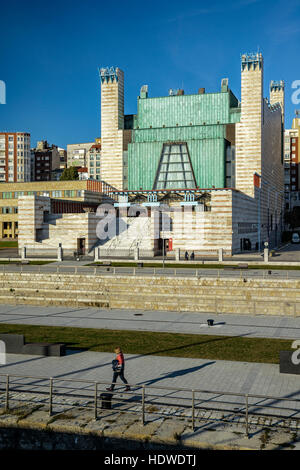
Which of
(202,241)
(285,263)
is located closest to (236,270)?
(285,263)

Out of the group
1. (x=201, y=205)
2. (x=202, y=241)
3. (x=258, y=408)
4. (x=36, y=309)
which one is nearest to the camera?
(x=258, y=408)

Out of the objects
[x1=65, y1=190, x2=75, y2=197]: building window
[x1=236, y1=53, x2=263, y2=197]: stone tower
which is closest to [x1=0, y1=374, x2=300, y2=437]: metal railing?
[x1=236, y1=53, x2=263, y2=197]: stone tower

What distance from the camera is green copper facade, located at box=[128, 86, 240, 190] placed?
251 feet

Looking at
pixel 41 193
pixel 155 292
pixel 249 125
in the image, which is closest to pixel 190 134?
pixel 249 125

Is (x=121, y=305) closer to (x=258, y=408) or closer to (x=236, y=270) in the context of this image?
(x=236, y=270)

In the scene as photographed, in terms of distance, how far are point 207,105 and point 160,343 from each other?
6403 centimetres

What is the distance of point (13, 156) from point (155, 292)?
111446 millimetres

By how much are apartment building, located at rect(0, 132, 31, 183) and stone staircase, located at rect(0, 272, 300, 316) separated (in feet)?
337

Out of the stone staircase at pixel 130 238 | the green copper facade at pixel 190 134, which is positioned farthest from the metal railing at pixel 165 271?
the green copper facade at pixel 190 134

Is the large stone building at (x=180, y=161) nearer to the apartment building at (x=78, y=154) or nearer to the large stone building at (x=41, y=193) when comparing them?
the large stone building at (x=41, y=193)

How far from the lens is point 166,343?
22891mm

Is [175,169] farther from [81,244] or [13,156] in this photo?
[13,156]

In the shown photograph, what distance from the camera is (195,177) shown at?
77.1 metres

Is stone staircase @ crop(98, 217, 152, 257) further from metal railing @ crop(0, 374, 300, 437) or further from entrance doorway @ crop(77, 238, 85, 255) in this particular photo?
metal railing @ crop(0, 374, 300, 437)
